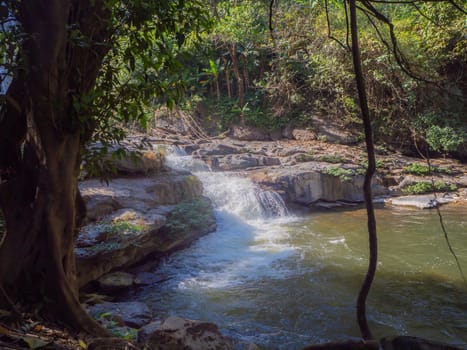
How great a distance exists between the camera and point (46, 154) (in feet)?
8.89

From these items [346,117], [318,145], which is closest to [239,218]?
[318,145]

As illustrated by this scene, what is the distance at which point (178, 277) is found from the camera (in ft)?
22.2

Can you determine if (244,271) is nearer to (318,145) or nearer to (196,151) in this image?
(196,151)

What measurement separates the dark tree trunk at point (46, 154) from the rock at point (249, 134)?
1460 cm

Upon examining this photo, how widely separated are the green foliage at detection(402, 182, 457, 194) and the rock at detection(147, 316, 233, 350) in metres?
10.6

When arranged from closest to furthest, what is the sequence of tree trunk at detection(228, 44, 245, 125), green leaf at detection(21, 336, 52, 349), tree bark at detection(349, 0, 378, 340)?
tree bark at detection(349, 0, 378, 340)
green leaf at detection(21, 336, 52, 349)
tree trunk at detection(228, 44, 245, 125)

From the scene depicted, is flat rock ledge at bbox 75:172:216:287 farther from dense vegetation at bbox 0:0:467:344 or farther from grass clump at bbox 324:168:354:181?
grass clump at bbox 324:168:354:181

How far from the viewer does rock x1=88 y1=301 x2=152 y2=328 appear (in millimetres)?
4641

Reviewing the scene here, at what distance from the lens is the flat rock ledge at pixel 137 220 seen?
599 centimetres

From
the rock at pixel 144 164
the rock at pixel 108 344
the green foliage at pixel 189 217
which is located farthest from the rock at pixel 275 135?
the rock at pixel 108 344

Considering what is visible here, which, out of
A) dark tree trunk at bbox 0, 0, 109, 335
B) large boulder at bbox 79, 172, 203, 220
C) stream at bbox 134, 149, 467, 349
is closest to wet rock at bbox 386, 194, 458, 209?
stream at bbox 134, 149, 467, 349

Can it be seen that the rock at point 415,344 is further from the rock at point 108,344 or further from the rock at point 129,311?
the rock at point 129,311

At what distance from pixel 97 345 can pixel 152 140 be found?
12.3 meters

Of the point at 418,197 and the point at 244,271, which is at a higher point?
the point at 418,197
